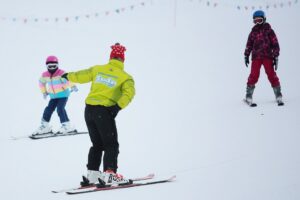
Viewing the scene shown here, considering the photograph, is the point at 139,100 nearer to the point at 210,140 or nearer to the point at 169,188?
the point at 210,140

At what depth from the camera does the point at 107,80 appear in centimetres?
623

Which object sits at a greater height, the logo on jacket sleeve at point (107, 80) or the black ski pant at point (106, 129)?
the logo on jacket sleeve at point (107, 80)

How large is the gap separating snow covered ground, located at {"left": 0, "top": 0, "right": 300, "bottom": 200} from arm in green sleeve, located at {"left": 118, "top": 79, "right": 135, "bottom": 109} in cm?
105

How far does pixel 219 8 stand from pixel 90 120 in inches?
1033

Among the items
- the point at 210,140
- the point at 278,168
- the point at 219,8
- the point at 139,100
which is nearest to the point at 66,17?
the point at 219,8

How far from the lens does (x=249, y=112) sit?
10625 millimetres

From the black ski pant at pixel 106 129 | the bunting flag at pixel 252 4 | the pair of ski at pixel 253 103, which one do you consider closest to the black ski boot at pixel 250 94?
the pair of ski at pixel 253 103

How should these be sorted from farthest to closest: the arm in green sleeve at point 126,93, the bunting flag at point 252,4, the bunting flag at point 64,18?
the bunting flag at point 252,4 → the bunting flag at point 64,18 → the arm in green sleeve at point 126,93

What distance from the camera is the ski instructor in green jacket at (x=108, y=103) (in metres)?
6.19

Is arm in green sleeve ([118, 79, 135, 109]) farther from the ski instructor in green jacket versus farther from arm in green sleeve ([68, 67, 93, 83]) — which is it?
arm in green sleeve ([68, 67, 93, 83])

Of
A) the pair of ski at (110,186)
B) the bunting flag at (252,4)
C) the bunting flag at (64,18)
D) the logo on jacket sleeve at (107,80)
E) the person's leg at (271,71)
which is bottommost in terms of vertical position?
the pair of ski at (110,186)

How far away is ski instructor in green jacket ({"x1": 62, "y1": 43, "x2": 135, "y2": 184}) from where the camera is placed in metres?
6.19

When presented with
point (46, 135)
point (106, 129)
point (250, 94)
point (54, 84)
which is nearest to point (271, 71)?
point (250, 94)

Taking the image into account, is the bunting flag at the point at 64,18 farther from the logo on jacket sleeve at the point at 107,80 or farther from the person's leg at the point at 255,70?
the logo on jacket sleeve at the point at 107,80
